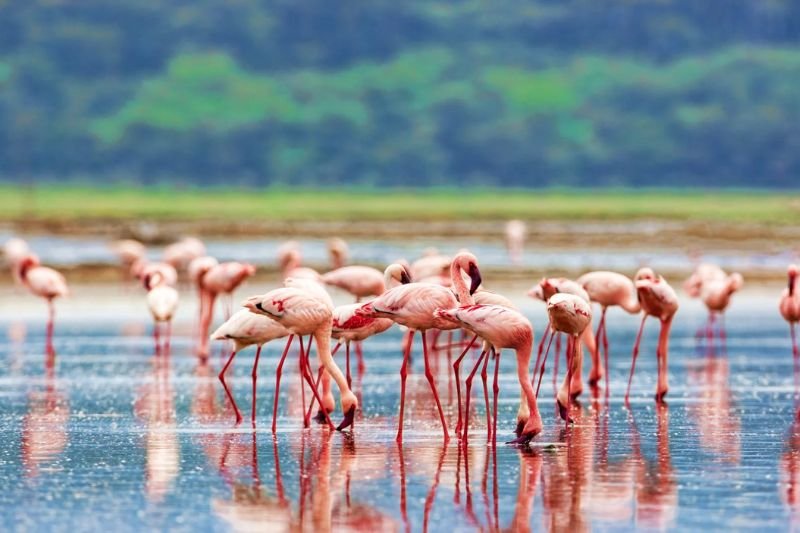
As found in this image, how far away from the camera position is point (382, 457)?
1054 cm

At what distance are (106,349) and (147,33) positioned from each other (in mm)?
126888

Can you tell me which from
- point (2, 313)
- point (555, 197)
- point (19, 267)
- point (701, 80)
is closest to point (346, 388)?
point (19, 267)

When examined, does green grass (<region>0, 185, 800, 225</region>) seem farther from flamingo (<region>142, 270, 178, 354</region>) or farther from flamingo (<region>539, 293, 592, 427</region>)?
flamingo (<region>539, 293, 592, 427</region>)

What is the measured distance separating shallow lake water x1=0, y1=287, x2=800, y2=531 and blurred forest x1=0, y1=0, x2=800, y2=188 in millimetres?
102202

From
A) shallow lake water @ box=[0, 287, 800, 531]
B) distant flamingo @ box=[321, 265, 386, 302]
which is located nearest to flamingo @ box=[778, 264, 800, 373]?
shallow lake water @ box=[0, 287, 800, 531]

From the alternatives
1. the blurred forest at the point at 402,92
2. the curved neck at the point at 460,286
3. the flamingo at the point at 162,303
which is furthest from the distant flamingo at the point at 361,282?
the blurred forest at the point at 402,92

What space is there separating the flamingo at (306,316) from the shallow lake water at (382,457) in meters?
0.24

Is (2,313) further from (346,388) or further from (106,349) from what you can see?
(346,388)

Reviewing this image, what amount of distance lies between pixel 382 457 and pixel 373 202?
85097 mm

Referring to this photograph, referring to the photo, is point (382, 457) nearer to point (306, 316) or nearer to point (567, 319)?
point (306, 316)

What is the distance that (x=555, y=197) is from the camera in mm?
105625

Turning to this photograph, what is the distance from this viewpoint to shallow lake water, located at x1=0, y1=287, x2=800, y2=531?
8.62 meters

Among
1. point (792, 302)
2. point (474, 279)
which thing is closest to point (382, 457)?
point (474, 279)

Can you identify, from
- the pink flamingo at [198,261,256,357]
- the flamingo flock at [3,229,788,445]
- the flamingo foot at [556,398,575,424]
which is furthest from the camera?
the pink flamingo at [198,261,256,357]
